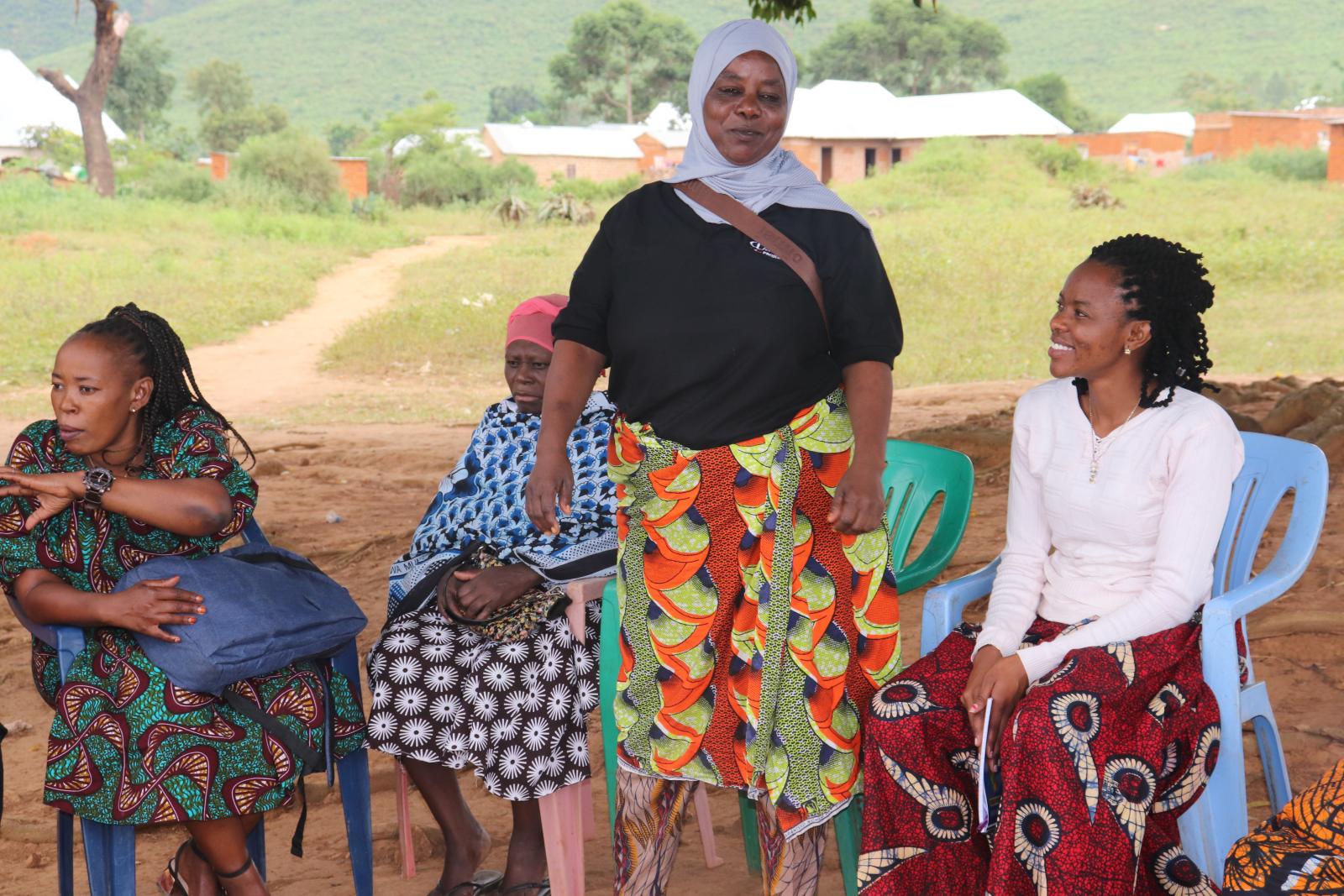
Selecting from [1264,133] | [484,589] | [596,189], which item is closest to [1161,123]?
[1264,133]

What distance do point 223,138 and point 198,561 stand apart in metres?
52.2

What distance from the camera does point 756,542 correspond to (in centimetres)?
238

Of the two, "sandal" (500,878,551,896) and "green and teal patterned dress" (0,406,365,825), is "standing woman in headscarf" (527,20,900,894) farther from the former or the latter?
"green and teal patterned dress" (0,406,365,825)

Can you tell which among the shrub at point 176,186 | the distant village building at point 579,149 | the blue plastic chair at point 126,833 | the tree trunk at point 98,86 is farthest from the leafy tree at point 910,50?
the blue plastic chair at point 126,833

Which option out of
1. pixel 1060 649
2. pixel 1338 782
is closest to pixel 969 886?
pixel 1060 649

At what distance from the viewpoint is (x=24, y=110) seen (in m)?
41.2

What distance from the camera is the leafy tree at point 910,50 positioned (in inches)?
2208

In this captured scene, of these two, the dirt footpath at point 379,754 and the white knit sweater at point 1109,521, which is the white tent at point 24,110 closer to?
the dirt footpath at point 379,754

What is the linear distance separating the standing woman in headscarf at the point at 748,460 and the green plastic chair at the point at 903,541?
23 cm

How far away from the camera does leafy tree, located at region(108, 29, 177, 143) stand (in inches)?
2114

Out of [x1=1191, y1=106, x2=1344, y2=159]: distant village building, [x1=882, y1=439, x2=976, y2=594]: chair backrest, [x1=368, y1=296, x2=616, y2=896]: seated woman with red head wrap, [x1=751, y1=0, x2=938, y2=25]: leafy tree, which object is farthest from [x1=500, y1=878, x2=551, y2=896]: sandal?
[x1=1191, y1=106, x2=1344, y2=159]: distant village building

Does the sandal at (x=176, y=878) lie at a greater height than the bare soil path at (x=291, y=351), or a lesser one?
greater

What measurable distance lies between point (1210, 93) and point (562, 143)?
37388 mm

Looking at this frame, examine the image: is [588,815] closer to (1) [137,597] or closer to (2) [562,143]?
(1) [137,597]
